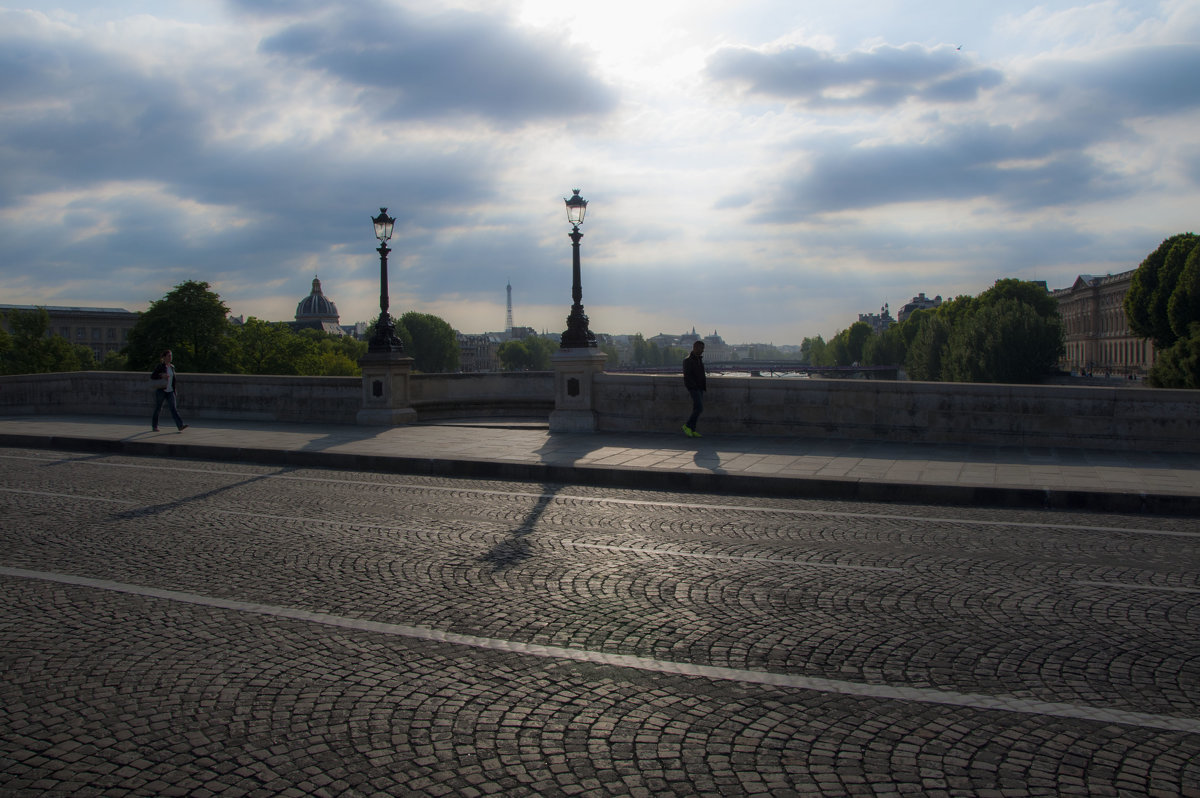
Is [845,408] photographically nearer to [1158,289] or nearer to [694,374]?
[694,374]

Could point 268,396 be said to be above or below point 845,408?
above

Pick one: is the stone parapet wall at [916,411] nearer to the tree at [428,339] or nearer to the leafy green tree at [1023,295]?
the leafy green tree at [1023,295]

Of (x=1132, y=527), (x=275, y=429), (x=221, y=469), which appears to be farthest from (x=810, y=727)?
(x=275, y=429)

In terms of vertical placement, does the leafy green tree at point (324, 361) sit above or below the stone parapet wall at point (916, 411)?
above

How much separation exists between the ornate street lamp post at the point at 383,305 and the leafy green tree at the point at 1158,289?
5734cm

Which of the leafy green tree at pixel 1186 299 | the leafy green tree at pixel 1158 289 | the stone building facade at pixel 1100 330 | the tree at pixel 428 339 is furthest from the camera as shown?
the tree at pixel 428 339

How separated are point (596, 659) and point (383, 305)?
1492 centimetres

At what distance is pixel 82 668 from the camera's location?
414cm

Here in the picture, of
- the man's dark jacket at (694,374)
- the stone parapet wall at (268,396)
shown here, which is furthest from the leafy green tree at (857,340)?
the man's dark jacket at (694,374)

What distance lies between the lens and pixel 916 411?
44.2 ft

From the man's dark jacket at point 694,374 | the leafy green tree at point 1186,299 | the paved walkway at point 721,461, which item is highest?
the leafy green tree at point 1186,299

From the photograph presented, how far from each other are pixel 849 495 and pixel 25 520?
8148 millimetres

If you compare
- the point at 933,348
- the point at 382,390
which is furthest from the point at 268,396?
the point at 933,348

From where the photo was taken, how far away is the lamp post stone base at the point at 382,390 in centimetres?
1738
